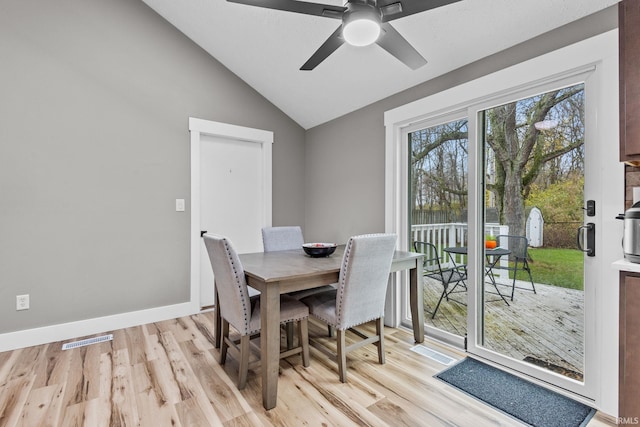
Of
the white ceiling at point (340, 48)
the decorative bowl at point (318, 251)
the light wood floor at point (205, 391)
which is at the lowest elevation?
the light wood floor at point (205, 391)

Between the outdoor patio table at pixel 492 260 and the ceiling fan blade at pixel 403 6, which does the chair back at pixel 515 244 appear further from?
the ceiling fan blade at pixel 403 6

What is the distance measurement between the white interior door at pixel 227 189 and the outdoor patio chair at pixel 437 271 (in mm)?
1961

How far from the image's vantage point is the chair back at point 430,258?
9.22 ft

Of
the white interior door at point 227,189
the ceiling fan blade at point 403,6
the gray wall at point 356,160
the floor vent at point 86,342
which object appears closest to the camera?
the ceiling fan blade at point 403,6

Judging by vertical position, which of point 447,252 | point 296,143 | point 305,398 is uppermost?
point 296,143

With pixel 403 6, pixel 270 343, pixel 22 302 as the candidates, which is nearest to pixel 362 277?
pixel 270 343

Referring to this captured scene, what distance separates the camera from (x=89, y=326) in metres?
2.81

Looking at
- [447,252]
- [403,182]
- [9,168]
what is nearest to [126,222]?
[9,168]

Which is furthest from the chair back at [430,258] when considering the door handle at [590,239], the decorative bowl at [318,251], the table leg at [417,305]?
the door handle at [590,239]

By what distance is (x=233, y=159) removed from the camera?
3713 mm

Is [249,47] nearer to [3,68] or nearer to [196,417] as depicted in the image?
[3,68]

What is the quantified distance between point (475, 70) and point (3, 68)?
3.77 metres

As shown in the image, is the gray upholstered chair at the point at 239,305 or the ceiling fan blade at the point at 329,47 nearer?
the ceiling fan blade at the point at 329,47

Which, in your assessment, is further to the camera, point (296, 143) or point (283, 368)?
point (296, 143)
